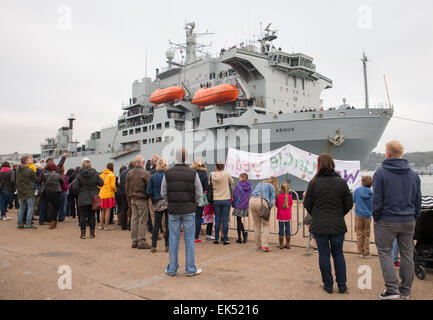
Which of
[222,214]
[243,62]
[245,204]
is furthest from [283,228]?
[243,62]

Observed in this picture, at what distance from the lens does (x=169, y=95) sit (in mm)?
25906

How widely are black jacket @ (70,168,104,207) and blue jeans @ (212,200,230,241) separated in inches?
110

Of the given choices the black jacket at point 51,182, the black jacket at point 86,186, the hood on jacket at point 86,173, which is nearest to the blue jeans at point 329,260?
the black jacket at point 86,186

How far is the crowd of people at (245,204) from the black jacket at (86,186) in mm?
21

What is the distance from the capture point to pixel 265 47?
25406 mm

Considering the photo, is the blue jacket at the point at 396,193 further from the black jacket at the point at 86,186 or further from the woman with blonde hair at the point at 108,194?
the woman with blonde hair at the point at 108,194

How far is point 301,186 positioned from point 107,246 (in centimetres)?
1505

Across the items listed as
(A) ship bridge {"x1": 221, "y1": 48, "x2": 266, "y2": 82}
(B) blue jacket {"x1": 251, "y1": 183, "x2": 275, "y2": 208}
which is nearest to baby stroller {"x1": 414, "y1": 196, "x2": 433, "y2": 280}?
(B) blue jacket {"x1": 251, "y1": 183, "x2": 275, "y2": 208}

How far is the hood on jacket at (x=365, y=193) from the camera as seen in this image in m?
5.47

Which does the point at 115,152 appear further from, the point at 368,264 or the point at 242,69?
the point at 368,264

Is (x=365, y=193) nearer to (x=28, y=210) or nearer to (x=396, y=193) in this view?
(x=396, y=193)

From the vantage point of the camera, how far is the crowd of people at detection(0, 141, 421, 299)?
357cm

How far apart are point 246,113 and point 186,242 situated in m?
16.9
